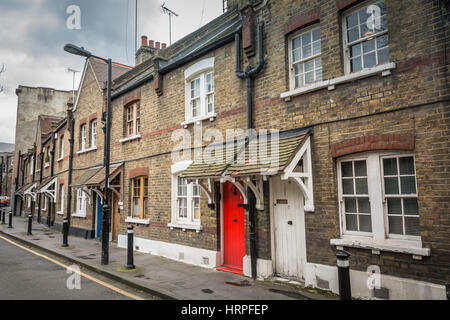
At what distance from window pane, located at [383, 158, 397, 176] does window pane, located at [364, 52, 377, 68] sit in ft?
6.46

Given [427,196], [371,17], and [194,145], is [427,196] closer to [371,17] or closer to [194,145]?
[371,17]

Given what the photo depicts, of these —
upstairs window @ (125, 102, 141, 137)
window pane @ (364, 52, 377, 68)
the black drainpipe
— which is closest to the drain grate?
the black drainpipe

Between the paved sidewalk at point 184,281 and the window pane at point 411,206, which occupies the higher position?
the window pane at point 411,206

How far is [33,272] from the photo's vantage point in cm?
839

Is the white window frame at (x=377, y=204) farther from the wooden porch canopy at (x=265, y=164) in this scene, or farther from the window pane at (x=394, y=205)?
the wooden porch canopy at (x=265, y=164)

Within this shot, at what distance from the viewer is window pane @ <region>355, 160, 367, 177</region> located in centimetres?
610

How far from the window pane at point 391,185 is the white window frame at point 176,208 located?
524 centimetres

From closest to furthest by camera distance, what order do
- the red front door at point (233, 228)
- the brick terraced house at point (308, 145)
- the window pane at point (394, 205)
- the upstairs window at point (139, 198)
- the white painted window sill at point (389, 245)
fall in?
the white painted window sill at point (389, 245)
the brick terraced house at point (308, 145)
the window pane at point (394, 205)
the red front door at point (233, 228)
the upstairs window at point (139, 198)

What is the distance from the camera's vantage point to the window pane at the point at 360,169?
610 centimetres

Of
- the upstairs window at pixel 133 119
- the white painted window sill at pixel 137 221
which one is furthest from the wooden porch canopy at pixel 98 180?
the upstairs window at pixel 133 119

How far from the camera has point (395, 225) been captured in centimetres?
567

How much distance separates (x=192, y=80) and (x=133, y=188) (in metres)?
5.24

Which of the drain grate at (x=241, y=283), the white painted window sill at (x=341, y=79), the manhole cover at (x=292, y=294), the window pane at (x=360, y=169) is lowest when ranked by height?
the drain grate at (x=241, y=283)

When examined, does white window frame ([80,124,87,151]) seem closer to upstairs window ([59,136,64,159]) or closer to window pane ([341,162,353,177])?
upstairs window ([59,136,64,159])
